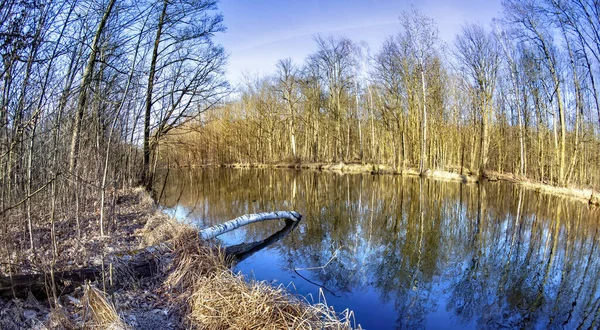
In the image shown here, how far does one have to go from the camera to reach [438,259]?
7.25 m

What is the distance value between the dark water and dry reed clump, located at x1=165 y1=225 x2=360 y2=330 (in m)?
1.45

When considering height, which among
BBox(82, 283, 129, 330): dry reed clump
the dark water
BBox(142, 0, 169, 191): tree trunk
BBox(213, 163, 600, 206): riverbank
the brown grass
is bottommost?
the dark water

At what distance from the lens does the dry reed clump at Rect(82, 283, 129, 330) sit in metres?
3.21

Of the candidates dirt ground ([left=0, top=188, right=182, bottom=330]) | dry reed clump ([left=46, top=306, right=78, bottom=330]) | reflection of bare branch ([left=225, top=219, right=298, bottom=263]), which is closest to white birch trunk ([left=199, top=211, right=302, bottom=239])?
reflection of bare branch ([left=225, top=219, right=298, bottom=263])

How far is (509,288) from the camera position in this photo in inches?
230

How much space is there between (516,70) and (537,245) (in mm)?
19173

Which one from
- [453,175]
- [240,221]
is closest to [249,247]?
[240,221]

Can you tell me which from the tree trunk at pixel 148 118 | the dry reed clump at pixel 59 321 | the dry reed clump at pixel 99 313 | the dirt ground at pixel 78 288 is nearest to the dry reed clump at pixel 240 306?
the dirt ground at pixel 78 288

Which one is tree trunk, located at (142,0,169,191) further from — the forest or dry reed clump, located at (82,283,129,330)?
dry reed clump, located at (82,283,129,330)

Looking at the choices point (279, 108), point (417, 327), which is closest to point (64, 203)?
point (417, 327)

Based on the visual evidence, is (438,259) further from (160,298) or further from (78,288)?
(78,288)

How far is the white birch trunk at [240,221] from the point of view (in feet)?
23.9

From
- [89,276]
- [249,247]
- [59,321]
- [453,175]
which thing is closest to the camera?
[59,321]

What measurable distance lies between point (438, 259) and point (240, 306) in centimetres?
514
